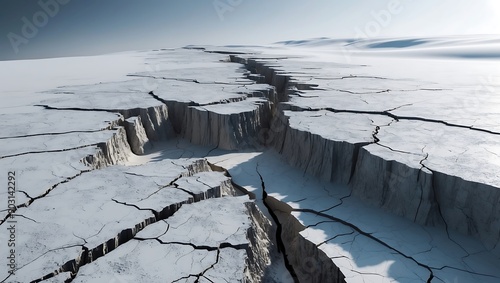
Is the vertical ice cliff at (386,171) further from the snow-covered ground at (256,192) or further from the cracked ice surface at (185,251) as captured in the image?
the cracked ice surface at (185,251)

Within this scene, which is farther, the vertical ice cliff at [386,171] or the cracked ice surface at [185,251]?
the vertical ice cliff at [386,171]

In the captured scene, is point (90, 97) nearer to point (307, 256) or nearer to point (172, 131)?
point (172, 131)

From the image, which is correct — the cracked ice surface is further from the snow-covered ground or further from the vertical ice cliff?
the vertical ice cliff

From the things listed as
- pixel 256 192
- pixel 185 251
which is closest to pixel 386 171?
pixel 256 192

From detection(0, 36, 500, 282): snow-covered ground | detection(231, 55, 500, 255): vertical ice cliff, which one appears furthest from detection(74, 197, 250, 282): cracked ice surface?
detection(231, 55, 500, 255): vertical ice cliff

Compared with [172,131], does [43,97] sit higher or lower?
higher

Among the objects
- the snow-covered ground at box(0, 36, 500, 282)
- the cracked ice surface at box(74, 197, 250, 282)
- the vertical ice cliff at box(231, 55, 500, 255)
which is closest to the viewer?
the cracked ice surface at box(74, 197, 250, 282)

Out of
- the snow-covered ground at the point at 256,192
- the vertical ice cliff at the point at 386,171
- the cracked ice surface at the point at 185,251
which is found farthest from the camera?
the vertical ice cliff at the point at 386,171

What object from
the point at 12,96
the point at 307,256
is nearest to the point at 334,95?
the point at 307,256

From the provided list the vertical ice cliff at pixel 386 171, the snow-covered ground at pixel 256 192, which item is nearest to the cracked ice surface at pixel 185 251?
the snow-covered ground at pixel 256 192
